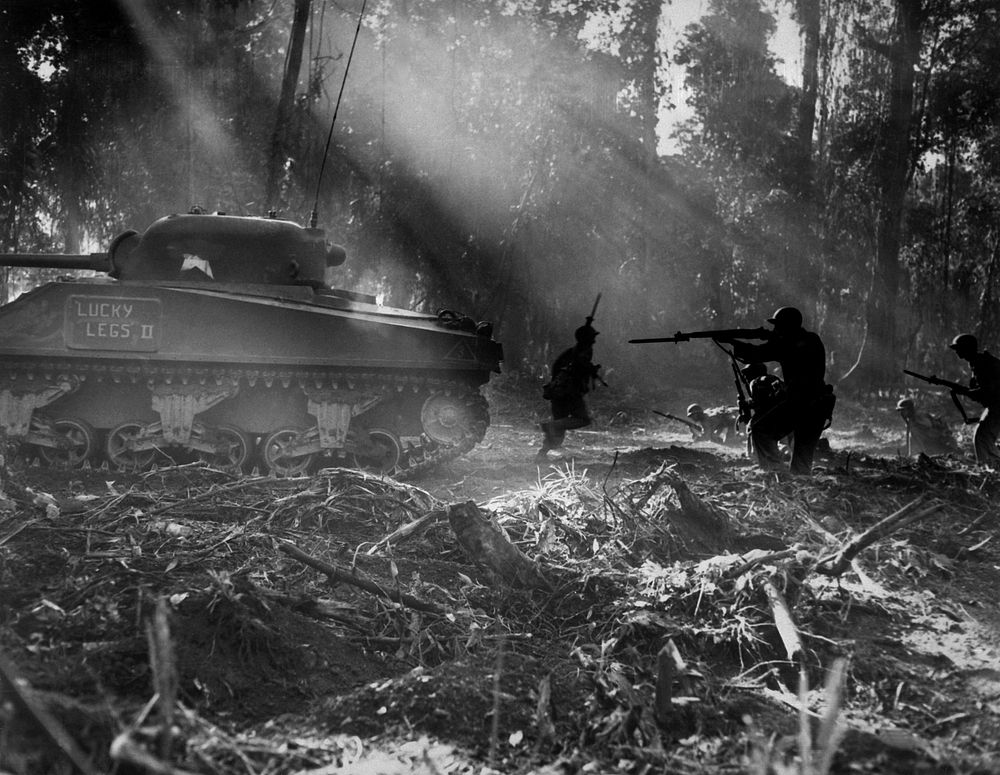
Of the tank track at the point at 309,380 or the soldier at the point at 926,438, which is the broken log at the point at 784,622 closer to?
the tank track at the point at 309,380

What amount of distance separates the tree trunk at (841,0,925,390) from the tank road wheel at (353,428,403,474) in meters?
14.5

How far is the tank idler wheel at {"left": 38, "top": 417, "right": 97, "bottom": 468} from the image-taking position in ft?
29.2

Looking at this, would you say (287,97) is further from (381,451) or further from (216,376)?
(381,451)

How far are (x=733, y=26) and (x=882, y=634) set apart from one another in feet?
82.4

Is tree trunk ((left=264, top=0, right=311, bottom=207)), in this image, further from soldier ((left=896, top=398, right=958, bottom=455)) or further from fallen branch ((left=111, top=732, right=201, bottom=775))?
fallen branch ((left=111, top=732, right=201, bottom=775))

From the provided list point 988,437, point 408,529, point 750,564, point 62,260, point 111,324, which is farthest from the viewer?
point 62,260

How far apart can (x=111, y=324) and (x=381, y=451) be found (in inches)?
110

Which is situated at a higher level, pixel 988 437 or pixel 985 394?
pixel 985 394

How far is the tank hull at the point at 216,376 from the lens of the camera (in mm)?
8805

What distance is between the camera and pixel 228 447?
9.05 m

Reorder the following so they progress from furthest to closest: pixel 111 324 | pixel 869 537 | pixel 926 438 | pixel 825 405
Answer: pixel 926 438 → pixel 111 324 → pixel 825 405 → pixel 869 537

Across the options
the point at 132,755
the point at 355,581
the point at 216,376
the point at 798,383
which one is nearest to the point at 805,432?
the point at 798,383

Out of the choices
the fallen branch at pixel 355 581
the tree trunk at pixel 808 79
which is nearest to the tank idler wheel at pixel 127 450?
the fallen branch at pixel 355 581

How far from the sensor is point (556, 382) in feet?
38.0
